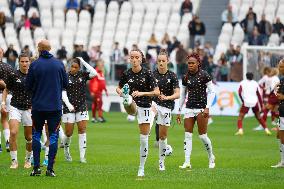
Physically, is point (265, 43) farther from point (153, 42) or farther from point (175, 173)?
point (175, 173)

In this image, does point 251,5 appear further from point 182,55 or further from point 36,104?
point 36,104

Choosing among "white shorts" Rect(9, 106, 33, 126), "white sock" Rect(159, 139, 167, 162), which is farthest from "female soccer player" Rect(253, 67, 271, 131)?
"white shorts" Rect(9, 106, 33, 126)

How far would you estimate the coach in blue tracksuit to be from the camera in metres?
17.9

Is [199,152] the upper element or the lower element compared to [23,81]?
A: lower

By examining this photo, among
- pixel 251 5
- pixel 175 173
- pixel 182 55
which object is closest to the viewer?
pixel 175 173

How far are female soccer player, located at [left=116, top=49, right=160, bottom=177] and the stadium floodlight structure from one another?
21647 millimetres

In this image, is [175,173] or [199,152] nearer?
[175,173]

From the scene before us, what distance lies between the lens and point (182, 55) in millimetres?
43875

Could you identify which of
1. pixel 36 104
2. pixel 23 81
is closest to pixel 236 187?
pixel 36 104

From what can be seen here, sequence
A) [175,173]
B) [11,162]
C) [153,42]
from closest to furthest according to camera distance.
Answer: [175,173] → [11,162] → [153,42]

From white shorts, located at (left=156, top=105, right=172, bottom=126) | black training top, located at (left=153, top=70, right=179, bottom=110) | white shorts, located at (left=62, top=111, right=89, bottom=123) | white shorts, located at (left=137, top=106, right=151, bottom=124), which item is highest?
black training top, located at (left=153, top=70, right=179, bottom=110)

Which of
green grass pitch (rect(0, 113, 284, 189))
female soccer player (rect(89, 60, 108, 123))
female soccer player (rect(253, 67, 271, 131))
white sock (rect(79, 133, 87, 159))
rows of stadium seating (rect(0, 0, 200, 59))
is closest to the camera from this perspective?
green grass pitch (rect(0, 113, 284, 189))

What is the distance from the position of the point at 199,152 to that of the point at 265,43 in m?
22.4

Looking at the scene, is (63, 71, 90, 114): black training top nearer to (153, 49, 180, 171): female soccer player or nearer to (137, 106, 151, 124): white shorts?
(153, 49, 180, 171): female soccer player
